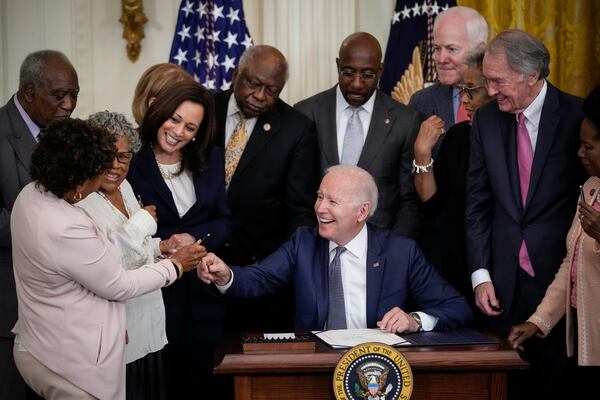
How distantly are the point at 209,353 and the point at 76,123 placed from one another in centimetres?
151

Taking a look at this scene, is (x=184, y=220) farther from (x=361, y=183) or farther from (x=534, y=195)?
(x=534, y=195)

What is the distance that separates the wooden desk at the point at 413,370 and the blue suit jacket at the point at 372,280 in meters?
0.46

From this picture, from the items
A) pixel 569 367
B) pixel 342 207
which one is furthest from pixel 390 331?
pixel 569 367

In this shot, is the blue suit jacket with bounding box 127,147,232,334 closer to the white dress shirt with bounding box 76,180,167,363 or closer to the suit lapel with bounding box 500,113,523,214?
the white dress shirt with bounding box 76,180,167,363

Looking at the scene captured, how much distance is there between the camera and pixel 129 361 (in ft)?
12.5

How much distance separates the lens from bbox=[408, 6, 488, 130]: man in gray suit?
16.6 feet

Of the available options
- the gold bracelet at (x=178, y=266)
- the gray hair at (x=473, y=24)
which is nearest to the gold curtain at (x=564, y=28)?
the gray hair at (x=473, y=24)

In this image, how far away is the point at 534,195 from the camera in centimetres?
406

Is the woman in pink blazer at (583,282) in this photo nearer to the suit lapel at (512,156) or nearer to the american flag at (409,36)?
the suit lapel at (512,156)

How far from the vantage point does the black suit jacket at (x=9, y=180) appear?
3996 mm

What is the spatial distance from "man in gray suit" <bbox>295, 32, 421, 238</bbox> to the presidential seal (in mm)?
1521

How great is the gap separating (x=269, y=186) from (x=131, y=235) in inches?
44.8

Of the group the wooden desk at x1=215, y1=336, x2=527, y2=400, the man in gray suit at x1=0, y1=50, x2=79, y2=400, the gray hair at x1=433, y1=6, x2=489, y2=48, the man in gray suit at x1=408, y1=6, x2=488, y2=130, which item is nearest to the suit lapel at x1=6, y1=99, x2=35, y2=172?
the man in gray suit at x1=0, y1=50, x2=79, y2=400

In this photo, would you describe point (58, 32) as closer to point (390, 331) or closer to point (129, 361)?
point (129, 361)
